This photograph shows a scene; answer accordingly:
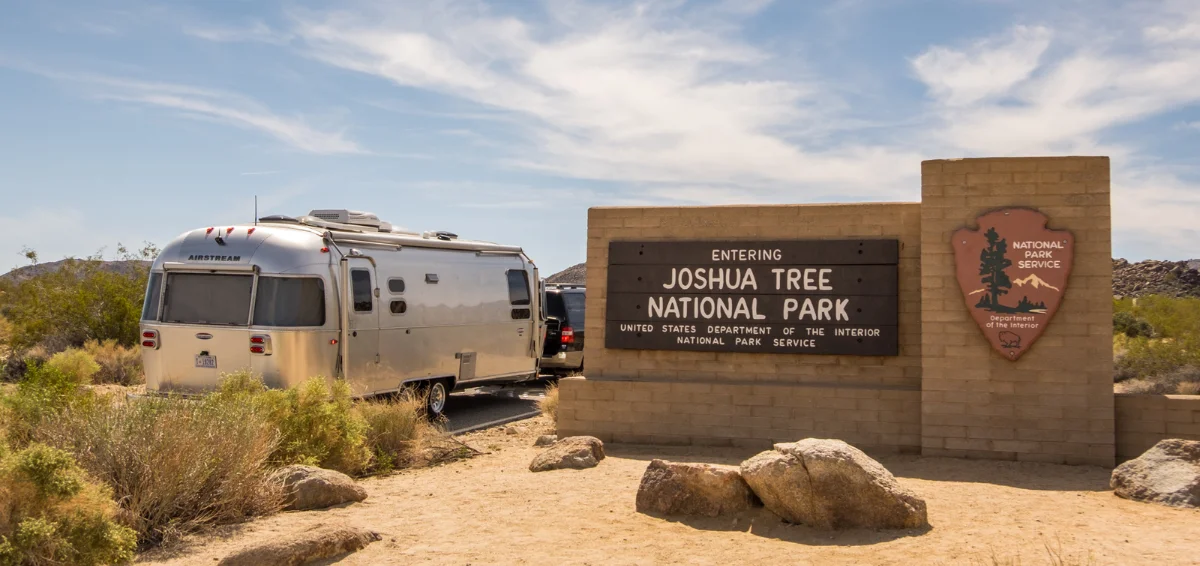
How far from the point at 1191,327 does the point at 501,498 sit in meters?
16.3

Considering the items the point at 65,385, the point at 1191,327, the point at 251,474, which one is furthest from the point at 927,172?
the point at 1191,327

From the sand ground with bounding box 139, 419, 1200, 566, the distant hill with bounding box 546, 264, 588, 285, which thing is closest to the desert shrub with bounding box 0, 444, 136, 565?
the sand ground with bounding box 139, 419, 1200, 566

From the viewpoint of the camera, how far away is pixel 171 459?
7.35m

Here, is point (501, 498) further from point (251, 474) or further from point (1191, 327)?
point (1191, 327)

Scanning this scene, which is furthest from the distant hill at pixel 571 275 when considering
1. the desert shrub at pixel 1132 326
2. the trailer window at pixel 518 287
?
the trailer window at pixel 518 287

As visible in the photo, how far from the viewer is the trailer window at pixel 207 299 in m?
12.0

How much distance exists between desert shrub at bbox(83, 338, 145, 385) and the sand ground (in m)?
11.0

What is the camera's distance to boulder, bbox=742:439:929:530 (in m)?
7.18

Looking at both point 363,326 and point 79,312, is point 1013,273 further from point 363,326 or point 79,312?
point 79,312

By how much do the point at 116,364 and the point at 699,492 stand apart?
49.1 ft

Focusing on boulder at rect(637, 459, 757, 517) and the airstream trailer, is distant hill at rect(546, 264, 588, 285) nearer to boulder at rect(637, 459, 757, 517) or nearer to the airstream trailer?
the airstream trailer

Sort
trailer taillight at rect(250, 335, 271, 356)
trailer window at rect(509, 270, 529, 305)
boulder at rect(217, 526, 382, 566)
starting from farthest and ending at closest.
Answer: trailer window at rect(509, 270, 529, 305) → trailer taillight at rect(250, 335, 271, 356) → boulder at rect(217, 526, 382, 566)

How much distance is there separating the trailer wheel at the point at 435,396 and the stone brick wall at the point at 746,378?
10.1 ft

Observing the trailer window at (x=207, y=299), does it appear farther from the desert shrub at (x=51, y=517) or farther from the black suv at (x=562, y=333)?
the black suv at (x=562, y=333)
